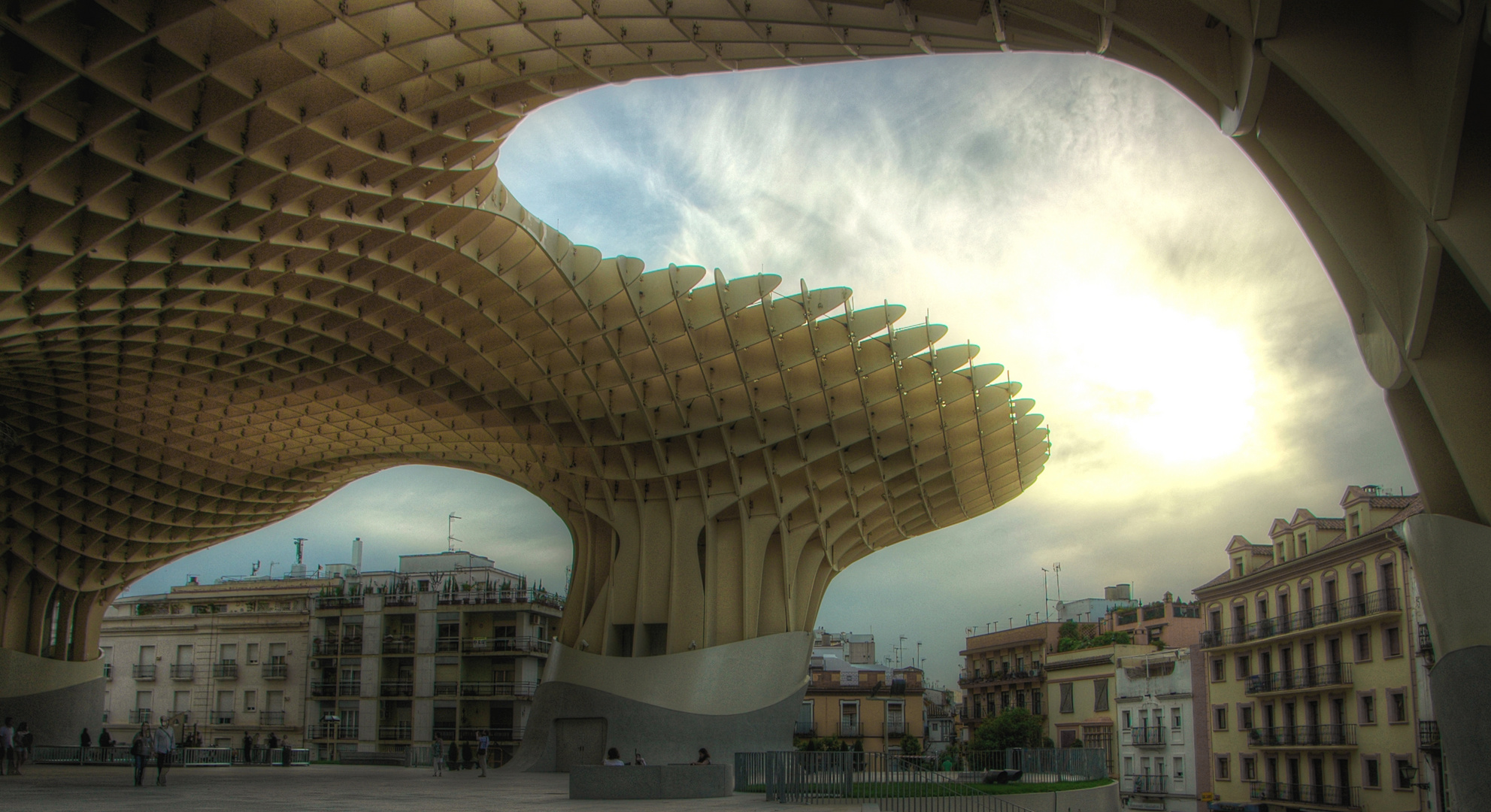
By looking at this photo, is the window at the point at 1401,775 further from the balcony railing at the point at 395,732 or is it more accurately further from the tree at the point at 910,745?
the balcony railing at the point at 395,732

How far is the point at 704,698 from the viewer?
123 feet

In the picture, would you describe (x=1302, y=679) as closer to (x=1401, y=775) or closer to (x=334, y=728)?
(x=1401, y=775)

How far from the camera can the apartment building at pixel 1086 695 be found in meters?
72.9

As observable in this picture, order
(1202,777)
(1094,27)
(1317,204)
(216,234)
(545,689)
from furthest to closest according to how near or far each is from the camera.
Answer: (1202,777) → (545,689) → (216,234) → (1094,27) → (1317,204)

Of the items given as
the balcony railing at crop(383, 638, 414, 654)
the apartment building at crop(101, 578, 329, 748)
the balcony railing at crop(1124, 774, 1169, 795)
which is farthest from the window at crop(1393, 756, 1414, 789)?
the apartment building at crop(101, 578, 329, 748)

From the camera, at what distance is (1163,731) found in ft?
216

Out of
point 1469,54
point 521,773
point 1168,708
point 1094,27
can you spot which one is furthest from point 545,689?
point 1168,708

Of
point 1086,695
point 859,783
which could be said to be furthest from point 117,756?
point 1086,695

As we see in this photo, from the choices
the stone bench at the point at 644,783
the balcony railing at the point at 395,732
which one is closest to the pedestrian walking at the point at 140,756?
the stone bench at the point at 644,783

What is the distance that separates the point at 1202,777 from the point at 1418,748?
66.2ft

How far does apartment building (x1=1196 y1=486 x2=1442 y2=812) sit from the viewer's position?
4462 cm

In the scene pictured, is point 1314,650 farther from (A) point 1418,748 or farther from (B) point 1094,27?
(B) point 1094,27

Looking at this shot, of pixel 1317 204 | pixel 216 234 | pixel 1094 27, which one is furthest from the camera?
pixel 216 234

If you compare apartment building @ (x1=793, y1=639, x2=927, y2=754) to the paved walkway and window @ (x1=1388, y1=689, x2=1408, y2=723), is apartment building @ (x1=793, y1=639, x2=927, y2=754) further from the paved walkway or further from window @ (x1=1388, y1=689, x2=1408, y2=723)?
the paved walkway
